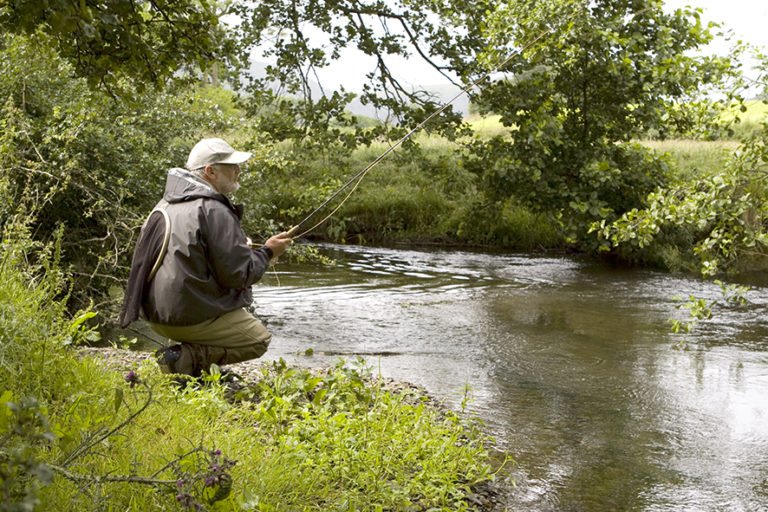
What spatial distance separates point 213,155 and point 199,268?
30.0 inches

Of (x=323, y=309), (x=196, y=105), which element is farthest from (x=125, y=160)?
(x=323, y=309)

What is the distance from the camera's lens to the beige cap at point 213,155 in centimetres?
575

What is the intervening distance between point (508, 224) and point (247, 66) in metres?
7.08

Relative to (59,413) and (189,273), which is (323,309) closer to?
(189,273)

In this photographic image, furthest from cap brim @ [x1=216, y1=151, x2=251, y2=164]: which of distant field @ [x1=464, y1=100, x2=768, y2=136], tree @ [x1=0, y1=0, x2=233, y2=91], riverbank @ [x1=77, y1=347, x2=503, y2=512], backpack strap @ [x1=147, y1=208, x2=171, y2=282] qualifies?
distant field @ [x1=464, y1=100, x2=768, y2=136]

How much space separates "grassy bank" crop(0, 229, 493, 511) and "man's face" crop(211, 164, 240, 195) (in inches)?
46.3

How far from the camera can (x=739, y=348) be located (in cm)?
1013

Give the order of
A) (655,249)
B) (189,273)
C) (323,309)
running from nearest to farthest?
(189,273)
(323,309)
(655,249)

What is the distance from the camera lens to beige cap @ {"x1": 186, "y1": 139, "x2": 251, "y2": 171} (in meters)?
5.75

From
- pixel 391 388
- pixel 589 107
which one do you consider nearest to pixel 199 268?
pixel 391 388

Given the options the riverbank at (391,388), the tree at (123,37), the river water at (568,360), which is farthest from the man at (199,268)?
the river water at (568,360)

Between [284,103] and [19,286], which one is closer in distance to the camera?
[19,286]

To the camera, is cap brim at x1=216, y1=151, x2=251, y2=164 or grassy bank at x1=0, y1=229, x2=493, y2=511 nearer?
grassy bank at x1=0, y1=229, x2=493, y2=511

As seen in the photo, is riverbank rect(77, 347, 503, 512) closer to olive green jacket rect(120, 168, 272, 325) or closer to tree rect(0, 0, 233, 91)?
olive green jacket rect(120, 168, 272, 325)
